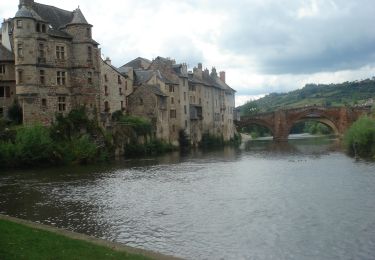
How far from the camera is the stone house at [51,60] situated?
53000 mm

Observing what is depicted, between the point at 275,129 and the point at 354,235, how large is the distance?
8616cm

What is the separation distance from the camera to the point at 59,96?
185ft

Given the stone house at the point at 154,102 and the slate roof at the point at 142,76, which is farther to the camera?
the slate roof at the point at 142,76

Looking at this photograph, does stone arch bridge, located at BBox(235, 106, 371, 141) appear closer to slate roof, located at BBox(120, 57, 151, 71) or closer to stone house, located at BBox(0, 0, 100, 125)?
slate roof, located at BBox(120, 57, 151, 71)

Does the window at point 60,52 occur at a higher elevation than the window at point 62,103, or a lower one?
higher

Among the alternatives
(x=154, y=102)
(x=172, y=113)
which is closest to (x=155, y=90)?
(x=154, y=102)

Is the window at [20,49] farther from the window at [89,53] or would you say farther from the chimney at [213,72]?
the chimney at [213,72]

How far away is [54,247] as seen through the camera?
579 inches

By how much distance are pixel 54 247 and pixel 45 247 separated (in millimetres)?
266

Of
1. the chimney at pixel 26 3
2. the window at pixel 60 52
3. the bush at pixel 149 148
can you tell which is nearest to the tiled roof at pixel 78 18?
the window at pixel 60 52

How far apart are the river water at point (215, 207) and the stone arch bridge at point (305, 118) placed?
5315 cm

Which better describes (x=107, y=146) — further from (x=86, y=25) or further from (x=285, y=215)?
(x=285, y=215)

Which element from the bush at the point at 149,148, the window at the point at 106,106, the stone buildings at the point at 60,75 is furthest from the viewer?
the window at the point at 106,106

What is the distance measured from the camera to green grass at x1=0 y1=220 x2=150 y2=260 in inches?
534
